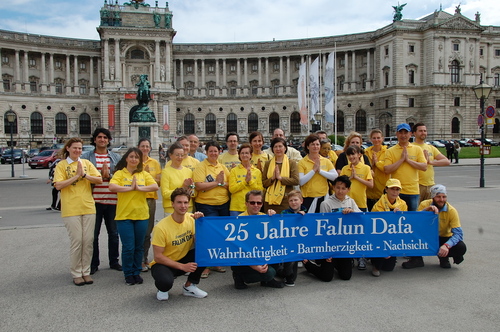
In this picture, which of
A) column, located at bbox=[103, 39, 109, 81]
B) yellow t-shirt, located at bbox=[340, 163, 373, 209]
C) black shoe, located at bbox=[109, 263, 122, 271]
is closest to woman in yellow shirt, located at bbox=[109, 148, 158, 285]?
black shoe, located at bbox=[109, 263, 122, 271]

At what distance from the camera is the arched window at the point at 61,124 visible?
6925cm

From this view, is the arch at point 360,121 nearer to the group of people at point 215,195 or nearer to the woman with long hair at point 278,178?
the group of people at point 215,195

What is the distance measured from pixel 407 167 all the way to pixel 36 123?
71.2m

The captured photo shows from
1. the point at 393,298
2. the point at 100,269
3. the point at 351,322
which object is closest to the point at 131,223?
the point at 100,269

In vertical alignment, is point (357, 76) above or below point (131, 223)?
above

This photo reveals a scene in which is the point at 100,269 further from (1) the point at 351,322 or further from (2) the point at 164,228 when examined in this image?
(1) the point at 351,322

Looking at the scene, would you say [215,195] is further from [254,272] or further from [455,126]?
[455,126]

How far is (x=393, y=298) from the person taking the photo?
5973mm

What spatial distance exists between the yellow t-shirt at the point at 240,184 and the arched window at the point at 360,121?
66651 mm

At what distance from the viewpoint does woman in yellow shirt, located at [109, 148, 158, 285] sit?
6652 millimetres

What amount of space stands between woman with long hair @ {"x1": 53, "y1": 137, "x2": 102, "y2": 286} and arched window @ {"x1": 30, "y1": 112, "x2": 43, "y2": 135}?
6914 cm

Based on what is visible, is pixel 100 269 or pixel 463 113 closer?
pixel 100 269

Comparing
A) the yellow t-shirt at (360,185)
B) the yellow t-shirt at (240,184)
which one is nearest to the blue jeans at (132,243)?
the yellow t-shirt at (240,184)

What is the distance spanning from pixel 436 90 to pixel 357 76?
13.4m
